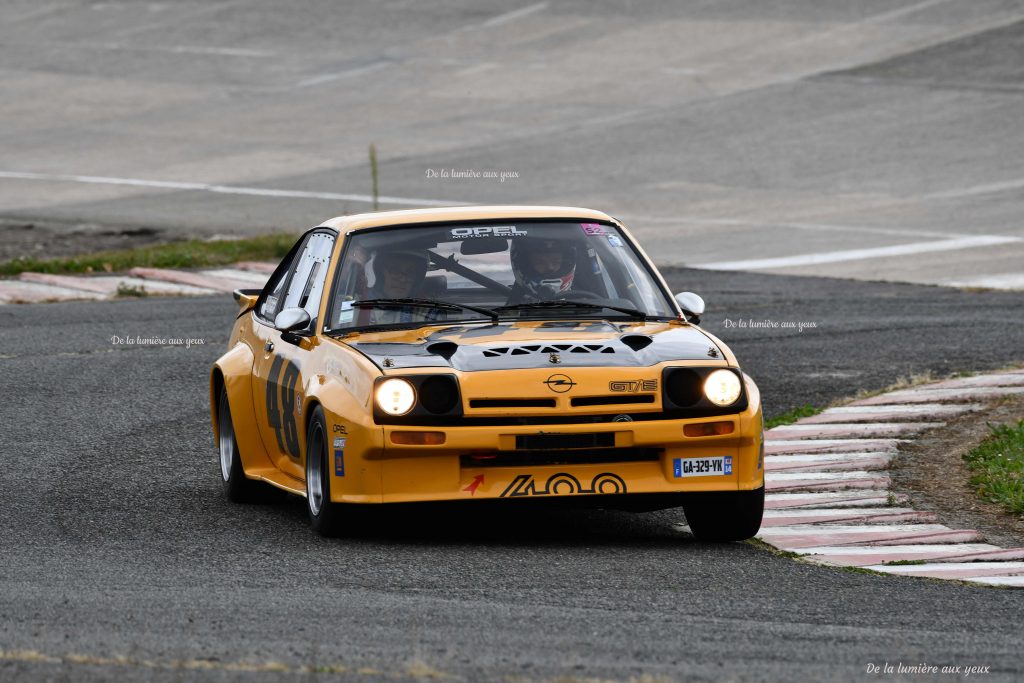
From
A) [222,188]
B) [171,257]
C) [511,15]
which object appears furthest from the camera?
[511,15]

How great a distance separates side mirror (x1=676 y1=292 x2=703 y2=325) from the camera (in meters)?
8.68

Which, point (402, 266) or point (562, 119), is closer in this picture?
point (402, 266)

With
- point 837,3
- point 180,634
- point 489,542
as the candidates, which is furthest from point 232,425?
point 837,3

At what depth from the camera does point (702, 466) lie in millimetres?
7738

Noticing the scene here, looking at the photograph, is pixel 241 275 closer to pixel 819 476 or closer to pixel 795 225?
pixel 795 225

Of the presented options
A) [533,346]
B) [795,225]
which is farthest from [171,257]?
[533,346]

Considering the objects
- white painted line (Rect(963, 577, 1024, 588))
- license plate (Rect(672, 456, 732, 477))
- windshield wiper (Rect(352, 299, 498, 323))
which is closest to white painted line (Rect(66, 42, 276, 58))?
windshield wiper (Rect(352, 299, 498, 323))

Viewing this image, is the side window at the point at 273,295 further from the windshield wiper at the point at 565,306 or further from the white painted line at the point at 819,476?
the white painted line at the point at 819,476

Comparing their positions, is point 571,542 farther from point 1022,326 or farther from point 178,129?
point 178,129

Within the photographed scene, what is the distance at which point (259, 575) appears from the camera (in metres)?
7.09

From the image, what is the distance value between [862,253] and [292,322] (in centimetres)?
1407

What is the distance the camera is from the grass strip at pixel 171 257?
2017 cm

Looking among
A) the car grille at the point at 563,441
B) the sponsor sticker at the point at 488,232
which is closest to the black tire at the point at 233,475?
the sponsor sticker at the point at 488,232

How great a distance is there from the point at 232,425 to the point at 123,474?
2.55 feet
